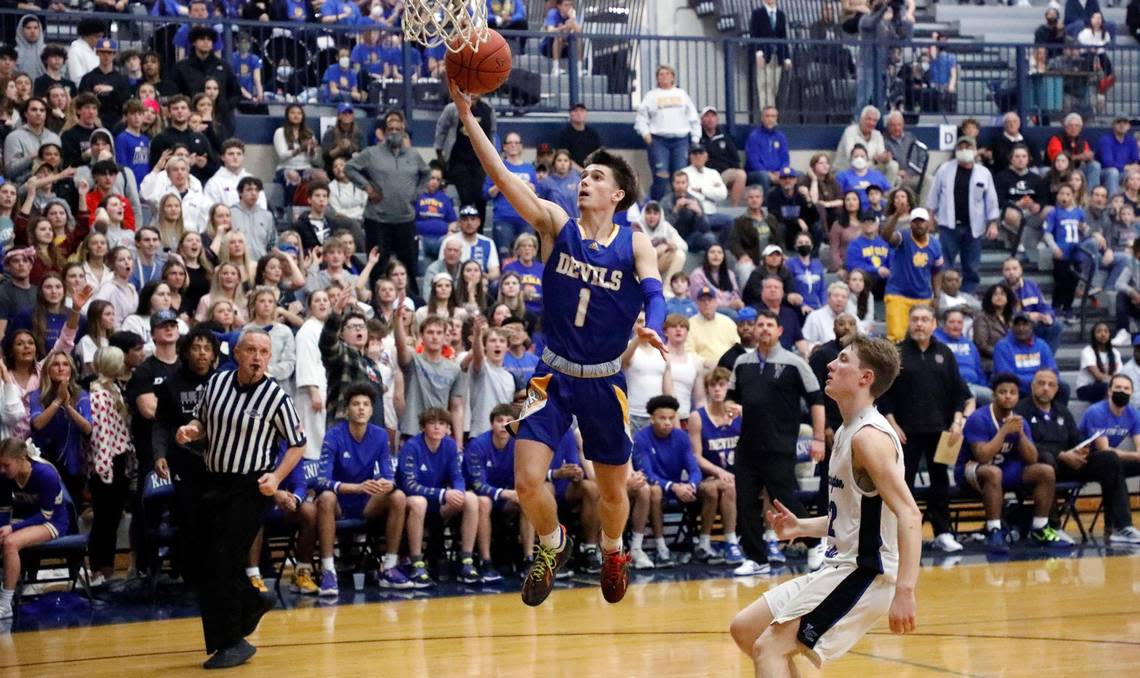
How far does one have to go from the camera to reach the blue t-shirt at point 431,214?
15.8 metres

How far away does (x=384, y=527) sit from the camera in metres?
12.2

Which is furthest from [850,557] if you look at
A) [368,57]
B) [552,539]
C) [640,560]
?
[368,57]

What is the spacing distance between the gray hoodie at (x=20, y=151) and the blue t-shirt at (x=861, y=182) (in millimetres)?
8751

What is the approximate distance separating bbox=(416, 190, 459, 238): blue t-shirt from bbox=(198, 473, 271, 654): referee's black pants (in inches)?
259

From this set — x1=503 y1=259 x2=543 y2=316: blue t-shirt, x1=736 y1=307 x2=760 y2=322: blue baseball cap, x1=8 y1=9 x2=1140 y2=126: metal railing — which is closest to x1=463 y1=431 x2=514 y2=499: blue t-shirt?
x1=503 y1=259 x2=543 y2=316: blue t-shirt

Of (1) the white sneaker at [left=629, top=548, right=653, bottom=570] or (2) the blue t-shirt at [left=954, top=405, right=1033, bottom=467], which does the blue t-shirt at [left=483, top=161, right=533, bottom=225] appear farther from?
(2) the blue t-shirt at [left=954, top=405, right=1033, bottom=467]

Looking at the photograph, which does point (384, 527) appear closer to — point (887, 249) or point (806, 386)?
point (806, 386)

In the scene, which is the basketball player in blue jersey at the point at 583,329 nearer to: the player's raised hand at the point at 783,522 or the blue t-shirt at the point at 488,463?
the player's raised hand at the point at 783,522

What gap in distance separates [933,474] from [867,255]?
3.68 meters

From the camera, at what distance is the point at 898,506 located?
6074 mm

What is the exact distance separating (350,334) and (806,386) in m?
3.64

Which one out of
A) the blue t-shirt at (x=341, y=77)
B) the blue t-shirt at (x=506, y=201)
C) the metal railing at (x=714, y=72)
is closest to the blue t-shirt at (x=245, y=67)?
the metal railing at (x=714, y=72)

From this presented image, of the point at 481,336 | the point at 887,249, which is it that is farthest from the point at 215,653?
the point at 887,249

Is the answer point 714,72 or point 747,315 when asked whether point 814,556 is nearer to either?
point 747,315
